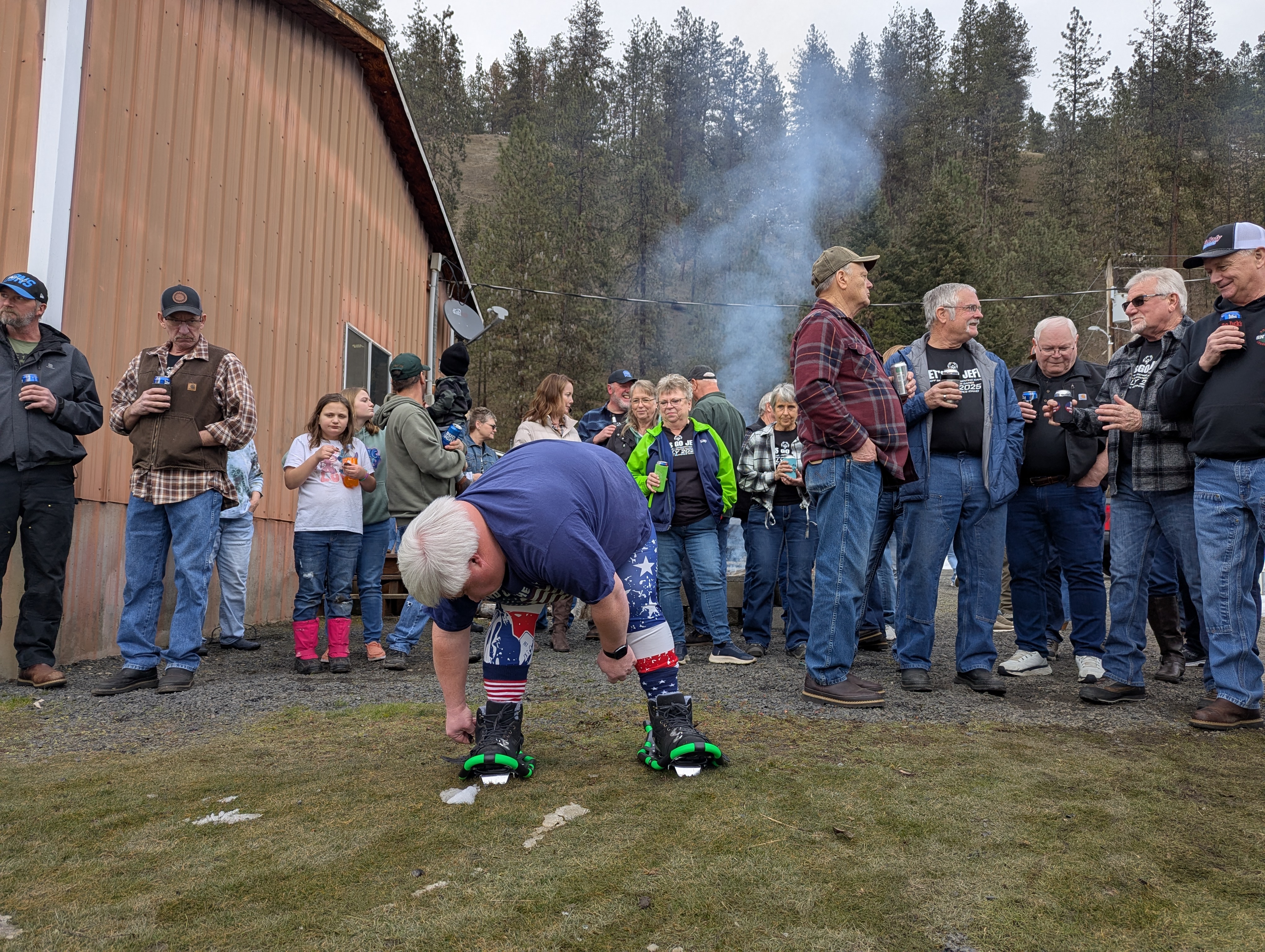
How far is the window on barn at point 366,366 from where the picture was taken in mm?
10461

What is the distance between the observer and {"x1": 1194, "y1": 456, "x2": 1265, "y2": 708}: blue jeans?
3.91m

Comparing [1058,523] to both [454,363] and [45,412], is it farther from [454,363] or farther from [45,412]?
[45,412]

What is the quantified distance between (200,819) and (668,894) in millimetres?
1514

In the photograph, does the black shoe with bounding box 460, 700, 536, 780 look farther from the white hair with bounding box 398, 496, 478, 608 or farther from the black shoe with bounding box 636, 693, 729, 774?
the white hair with bounding box 398, 496, 478, 608

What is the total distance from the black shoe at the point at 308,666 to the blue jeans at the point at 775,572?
292 cm

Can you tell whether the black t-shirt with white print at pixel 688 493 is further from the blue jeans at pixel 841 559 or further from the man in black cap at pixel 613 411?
the man in black cap at pixel 613 411

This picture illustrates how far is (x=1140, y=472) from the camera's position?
450 cm

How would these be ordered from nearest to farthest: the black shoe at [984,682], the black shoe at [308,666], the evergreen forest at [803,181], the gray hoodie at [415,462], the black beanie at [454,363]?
the black shoe at [984,682] < the black shoe at [308,666] < the gray hoodie at [415,462] < the black beanie at [454,363] < the evergreen forest at [803,181]

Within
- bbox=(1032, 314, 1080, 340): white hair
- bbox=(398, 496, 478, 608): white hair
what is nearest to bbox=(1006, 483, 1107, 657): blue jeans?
bbox=(1032, 314, 1080, 340): white hair

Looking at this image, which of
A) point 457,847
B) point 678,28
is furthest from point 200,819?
point 678,28

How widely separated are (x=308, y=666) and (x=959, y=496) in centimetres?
398

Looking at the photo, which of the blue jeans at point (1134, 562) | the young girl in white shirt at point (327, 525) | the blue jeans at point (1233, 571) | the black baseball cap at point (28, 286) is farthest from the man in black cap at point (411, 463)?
the blue jeans at point (1233, 571)

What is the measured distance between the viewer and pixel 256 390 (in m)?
7.99

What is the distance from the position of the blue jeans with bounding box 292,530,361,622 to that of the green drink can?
6.54 feet
